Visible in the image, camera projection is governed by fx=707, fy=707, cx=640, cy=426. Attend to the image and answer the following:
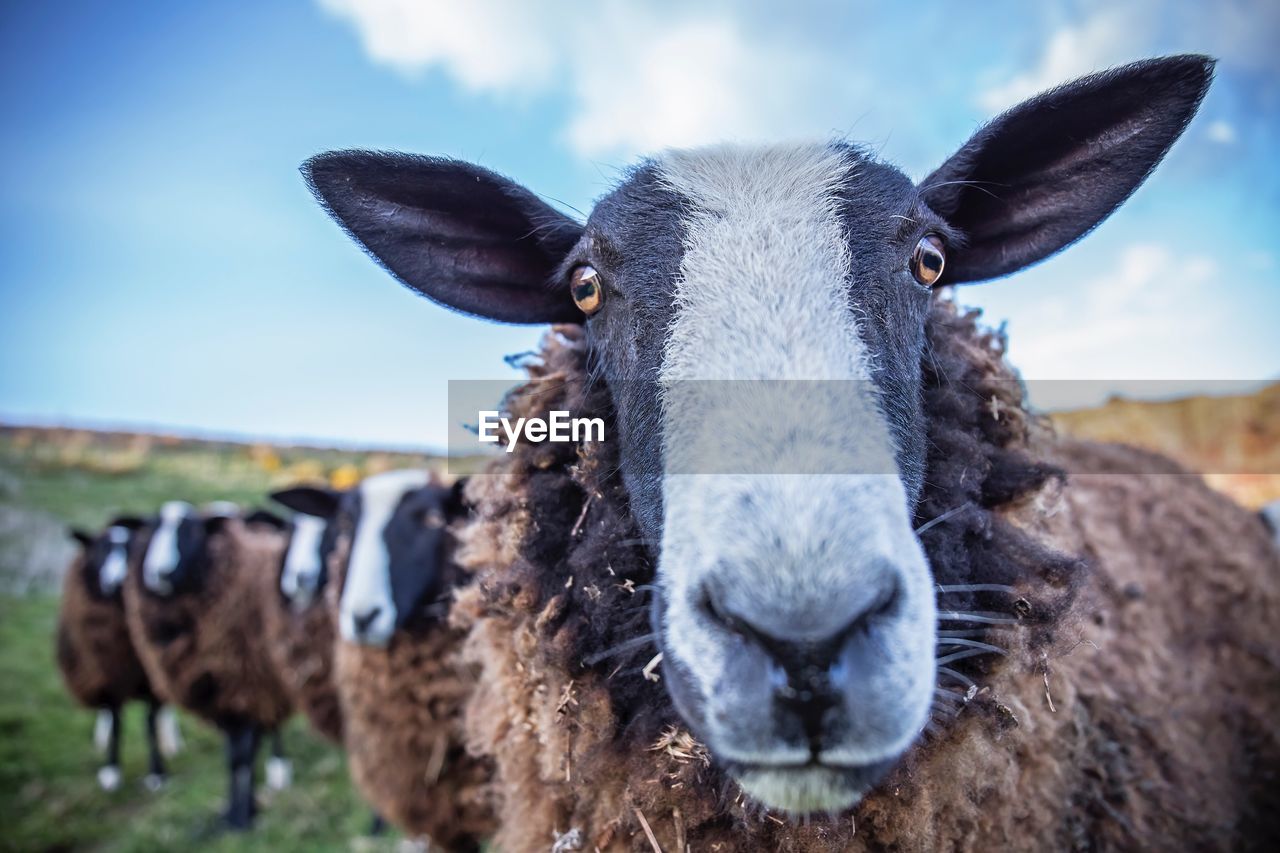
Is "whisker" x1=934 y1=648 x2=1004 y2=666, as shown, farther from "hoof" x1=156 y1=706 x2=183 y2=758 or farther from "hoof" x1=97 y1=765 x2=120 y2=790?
"hoof" x1=156 y1=706 x2=183 y2=758

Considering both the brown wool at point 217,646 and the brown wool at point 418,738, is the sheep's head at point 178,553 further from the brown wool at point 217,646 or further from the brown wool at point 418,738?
the brown wool at point 418,738

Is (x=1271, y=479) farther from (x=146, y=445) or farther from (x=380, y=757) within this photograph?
(x=146, y=445)

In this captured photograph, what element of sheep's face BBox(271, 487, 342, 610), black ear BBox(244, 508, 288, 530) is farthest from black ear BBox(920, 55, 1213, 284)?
black ear BBox(244, 508, 288, 530)

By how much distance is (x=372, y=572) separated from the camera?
5031 mm

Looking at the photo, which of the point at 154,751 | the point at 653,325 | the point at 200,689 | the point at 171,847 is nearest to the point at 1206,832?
the point at 653,325

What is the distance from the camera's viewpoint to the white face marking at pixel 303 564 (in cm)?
714

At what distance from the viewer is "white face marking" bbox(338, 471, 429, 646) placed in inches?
190

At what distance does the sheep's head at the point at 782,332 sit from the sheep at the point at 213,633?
24.1ft

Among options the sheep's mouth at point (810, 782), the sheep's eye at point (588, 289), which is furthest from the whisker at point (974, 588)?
the sheep's eye at point (588, 289)

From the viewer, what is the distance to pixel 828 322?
1.77 meters

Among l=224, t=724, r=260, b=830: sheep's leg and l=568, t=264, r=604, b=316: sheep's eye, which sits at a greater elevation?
l=568, t=264, r=604, b=316: sheep's eye

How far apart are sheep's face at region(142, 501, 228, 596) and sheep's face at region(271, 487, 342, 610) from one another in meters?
1.54

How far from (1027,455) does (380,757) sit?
4.46m

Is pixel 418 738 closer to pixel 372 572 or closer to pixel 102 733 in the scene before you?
pixel 372 572
